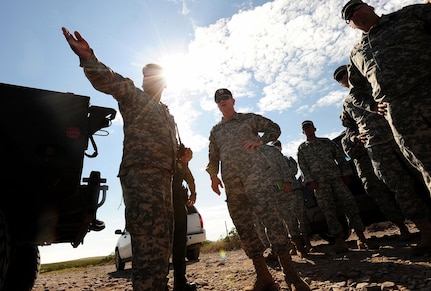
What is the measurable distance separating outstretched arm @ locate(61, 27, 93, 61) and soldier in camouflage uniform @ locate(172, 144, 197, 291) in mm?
1677

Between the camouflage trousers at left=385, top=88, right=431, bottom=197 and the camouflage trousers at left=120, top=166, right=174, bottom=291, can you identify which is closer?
the camouflage trousers at left=120, top=166, right=174, bottom=291

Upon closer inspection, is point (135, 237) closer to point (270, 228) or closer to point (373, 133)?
point (270, 228)

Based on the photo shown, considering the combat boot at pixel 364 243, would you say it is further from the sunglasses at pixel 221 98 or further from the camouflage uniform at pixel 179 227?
the sunglasses at pixel 221 98

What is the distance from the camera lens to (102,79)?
7.09 feet

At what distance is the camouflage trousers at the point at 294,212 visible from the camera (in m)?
5.01

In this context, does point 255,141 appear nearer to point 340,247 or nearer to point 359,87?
point 359,87

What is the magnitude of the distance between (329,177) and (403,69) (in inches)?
114

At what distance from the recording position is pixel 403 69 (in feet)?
7.80

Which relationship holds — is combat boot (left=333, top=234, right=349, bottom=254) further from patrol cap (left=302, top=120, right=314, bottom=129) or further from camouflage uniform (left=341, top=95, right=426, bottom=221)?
patrol cap (left=302, top=120, right=314, bottom=129)

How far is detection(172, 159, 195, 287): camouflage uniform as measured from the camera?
3242 mm

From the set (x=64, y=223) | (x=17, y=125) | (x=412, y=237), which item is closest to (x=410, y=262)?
(x=412, y=237)

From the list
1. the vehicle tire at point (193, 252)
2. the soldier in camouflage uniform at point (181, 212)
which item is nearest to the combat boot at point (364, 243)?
the soldier in camouflage uniform at point (181, 212)

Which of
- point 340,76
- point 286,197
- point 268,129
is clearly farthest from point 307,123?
point 268,129

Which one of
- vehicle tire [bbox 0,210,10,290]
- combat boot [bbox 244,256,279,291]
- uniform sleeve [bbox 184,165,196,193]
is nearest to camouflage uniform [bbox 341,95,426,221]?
combat boot [bbox 244,256,279,291]
